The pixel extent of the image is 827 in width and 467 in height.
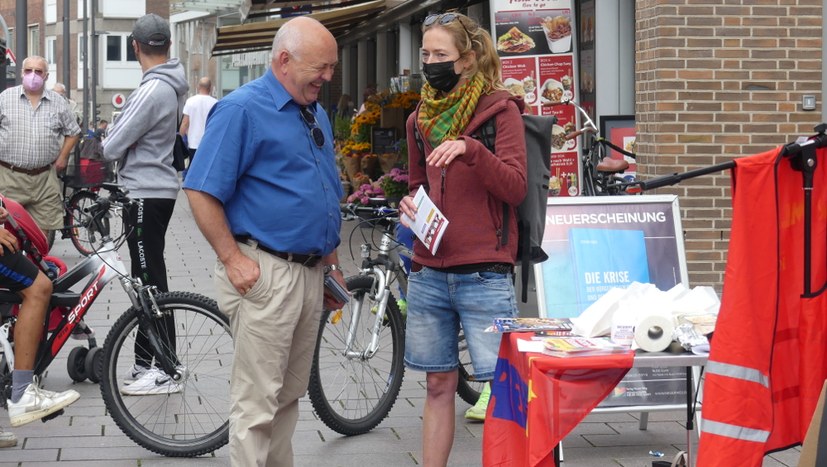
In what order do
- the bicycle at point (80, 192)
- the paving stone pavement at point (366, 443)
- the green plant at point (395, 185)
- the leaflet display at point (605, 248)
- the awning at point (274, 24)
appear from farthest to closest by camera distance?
the awning at point (274, 24)
the green plant at point (395, 185)
the bicycle at point (80, 192)
the leaflet display at point (605, 248)
the paving stone pavement at point (366, 443)

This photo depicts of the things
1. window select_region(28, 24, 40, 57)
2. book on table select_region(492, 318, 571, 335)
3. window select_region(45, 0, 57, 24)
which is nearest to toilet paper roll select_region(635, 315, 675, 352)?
book on table select_region(492, 318, 571, 335)

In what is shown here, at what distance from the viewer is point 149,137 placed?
6906mm

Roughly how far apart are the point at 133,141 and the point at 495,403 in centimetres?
310

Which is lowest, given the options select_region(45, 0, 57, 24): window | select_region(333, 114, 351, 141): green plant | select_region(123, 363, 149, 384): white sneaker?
select_region(123, 363, 149, 384): white sneaker

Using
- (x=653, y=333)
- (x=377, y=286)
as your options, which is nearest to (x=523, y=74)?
(x=377, y=286)

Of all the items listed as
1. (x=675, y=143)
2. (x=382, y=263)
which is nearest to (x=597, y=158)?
(x=675, y=143)

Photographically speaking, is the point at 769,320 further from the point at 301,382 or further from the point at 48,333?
the point at 48,333

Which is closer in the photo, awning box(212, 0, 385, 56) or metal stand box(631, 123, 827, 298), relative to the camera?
metal stand box(631, 123, 827, 298)

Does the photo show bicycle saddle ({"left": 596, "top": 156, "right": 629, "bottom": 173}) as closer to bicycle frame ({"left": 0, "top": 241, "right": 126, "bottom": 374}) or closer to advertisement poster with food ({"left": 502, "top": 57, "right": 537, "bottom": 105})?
advertisement poster with food ({"left": 502, "top": 57, "right": 537, "bottom": 105})

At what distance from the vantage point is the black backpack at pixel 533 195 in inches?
191

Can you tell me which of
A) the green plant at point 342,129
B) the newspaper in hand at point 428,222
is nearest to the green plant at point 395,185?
the green plant at point 342,129

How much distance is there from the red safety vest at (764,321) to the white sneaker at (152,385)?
121 inches

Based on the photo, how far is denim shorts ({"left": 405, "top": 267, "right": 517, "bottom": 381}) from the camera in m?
4.75

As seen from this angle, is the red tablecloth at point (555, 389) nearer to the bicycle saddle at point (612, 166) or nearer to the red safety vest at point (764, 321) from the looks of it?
the red safety vest at point (764, 321)
